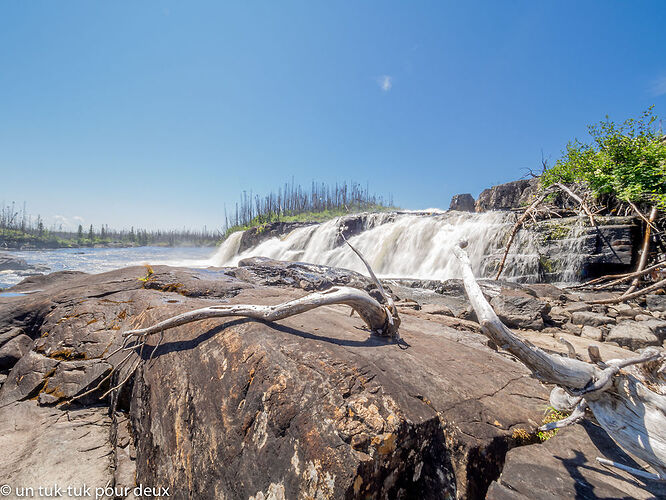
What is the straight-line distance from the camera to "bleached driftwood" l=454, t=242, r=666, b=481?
1555mm

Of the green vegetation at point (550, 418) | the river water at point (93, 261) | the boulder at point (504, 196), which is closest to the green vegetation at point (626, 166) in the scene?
the green vegetation at point (550, 418)

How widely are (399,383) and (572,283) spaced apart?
12.3 m

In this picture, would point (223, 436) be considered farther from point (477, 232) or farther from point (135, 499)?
point (477, 232)

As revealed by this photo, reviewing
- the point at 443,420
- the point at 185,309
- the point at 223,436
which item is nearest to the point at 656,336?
the point at 443,420

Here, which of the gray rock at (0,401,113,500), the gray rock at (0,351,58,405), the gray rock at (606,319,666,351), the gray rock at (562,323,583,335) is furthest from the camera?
the gray rock at (562,323,583,335)

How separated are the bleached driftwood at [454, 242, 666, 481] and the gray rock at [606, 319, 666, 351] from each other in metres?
5.60

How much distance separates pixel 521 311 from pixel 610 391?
605 cm

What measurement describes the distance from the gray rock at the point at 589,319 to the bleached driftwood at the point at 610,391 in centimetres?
662

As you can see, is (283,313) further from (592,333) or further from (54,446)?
(592,333)

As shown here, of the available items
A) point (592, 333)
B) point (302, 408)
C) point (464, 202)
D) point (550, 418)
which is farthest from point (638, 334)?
point (464, 202)

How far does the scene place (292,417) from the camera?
1603mm

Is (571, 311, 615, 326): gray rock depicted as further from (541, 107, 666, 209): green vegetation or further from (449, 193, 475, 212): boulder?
(449, 193, 475, 212): boulder


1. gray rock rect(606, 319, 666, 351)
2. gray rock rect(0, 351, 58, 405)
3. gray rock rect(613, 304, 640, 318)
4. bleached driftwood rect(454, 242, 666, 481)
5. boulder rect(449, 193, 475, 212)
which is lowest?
gray rock rect(0, 351, 58, 405)

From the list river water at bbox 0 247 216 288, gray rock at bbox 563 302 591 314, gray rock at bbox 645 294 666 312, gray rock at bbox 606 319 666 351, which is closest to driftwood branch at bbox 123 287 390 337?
gray rock at bbox 606 319 666 351
